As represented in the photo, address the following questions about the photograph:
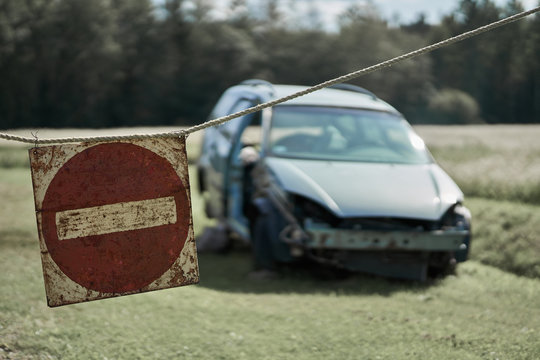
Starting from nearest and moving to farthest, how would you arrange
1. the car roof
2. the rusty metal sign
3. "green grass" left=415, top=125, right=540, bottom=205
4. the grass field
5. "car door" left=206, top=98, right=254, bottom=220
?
the rusty metal sign < the grass field < the car roof < "car door" left=206, top=98, right=254, bottom=220 < "green grass" left=415, top=125, right=540, bottom=205

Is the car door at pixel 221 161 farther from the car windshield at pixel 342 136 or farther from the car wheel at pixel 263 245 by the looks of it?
the car wheel at pixel 263 245

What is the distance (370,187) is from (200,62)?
5807 centimetres

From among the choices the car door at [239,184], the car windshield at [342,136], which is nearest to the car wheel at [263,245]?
the car door at [239,184]

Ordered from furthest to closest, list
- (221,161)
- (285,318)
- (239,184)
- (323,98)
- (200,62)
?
1. (200,62)
2. (221,161)
3. (323,98)
4. (239,184)
5. (285,318)

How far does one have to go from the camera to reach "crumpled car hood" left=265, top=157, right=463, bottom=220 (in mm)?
5391

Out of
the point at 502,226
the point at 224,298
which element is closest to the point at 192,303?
the point at 224,298

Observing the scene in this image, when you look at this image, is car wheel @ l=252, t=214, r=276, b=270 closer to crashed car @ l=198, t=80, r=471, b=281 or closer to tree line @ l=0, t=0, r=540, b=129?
crashed car @ l=198, t=80, r=471, b=281

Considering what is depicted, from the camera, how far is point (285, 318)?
4.60m

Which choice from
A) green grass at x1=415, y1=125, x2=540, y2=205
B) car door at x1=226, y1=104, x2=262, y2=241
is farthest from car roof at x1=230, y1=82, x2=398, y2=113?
green grass at x1=415, y1=125, x2=540, y2=205

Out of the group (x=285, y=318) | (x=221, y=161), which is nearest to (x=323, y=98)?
(x=221, y=161)

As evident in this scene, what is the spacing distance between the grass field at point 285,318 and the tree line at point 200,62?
1460 inches

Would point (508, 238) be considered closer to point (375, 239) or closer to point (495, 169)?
point (375, 239)

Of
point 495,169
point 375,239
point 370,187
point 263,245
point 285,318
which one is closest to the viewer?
point 285,318

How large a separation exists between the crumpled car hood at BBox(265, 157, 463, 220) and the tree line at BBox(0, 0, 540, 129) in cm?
3643
